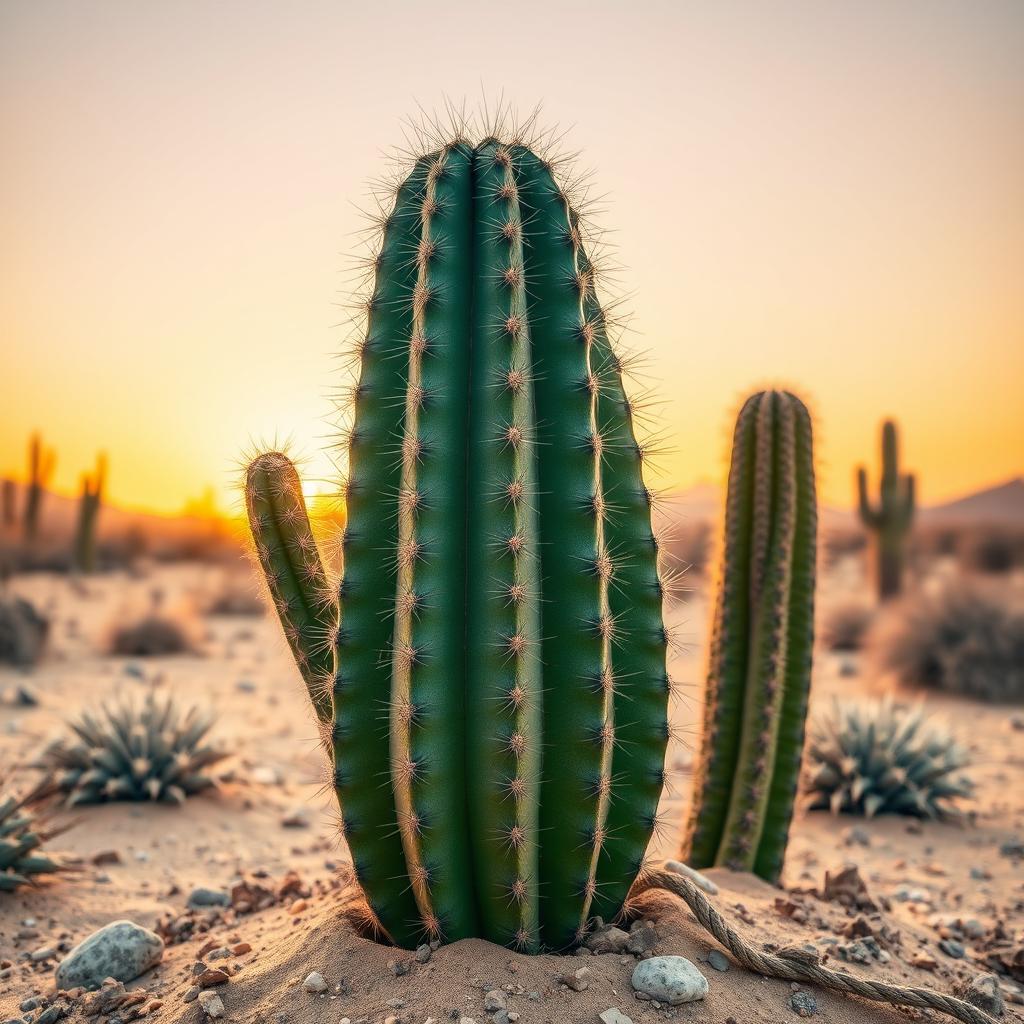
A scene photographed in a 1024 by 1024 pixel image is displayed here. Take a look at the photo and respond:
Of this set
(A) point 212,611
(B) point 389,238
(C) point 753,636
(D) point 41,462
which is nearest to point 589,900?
(C) point 753,636

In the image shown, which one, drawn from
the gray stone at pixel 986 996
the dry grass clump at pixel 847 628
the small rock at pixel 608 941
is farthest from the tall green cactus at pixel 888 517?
the small rock at pixel 608 941

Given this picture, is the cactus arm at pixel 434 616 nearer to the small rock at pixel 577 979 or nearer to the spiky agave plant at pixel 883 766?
the small rock at pixel 577 979

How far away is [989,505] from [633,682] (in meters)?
140

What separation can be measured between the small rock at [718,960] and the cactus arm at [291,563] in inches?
60.8

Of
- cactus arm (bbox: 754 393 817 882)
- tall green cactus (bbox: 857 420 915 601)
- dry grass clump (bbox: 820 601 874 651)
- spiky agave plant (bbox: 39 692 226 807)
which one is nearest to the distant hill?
tall green cactus (bbox: 857 420 915 601)

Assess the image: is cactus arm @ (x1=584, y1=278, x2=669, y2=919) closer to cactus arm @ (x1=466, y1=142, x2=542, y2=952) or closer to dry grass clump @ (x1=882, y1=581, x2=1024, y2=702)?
cactus arm @ (x1=466, y1=142, x2=542, y2=952)

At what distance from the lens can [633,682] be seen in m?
3.17

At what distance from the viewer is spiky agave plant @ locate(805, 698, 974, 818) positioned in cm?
712

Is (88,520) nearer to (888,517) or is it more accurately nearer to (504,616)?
(888,517)

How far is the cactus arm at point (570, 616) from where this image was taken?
2912 millimetres

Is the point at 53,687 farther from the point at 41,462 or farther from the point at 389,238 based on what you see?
the point at 41,462

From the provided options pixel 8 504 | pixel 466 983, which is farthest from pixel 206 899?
pixel 8 504

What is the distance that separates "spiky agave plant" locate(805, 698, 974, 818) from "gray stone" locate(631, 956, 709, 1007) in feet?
15.3

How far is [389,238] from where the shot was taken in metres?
3.22
